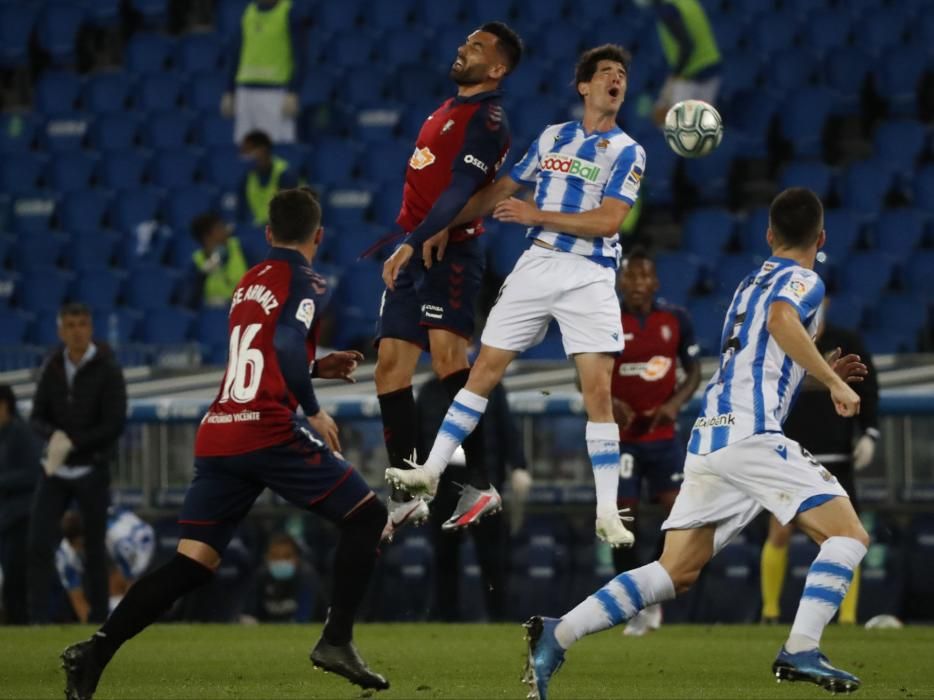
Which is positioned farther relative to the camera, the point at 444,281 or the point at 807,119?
the point at 807,119

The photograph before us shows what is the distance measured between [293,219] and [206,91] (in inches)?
512

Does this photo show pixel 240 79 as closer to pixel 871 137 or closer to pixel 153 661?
pixel 871 137

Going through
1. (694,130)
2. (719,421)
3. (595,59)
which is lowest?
(719,421)

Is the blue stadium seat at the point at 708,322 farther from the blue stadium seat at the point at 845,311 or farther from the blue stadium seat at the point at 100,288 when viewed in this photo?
the blue stadium seat at the point at 100,288

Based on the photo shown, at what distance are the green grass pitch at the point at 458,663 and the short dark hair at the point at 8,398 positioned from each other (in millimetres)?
2078

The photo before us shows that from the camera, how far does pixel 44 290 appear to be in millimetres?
18266

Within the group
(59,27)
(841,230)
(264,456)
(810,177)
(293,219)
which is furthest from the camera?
(59,27)

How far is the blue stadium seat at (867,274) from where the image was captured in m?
16.0

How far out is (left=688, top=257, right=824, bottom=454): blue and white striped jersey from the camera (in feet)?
23.5

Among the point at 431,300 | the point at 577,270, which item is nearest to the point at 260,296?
the point at 431,300

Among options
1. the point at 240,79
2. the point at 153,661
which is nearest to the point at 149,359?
the point at 240,79

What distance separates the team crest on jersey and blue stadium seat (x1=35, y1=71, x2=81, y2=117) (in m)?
12.4

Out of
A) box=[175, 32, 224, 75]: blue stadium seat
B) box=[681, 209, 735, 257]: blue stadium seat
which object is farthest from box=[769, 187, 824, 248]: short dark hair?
box=[175, 32, 224, 75]: blue stadium seat

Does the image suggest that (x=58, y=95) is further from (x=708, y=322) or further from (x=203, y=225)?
(x=708, y=322)
